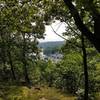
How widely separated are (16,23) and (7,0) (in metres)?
1.56

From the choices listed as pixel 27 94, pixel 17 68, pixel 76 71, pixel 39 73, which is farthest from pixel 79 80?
pixel 39 73

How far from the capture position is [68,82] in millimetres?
49812

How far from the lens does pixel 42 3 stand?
10781 millimetres

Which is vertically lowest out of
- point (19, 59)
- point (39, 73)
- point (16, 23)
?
point (39, 73)

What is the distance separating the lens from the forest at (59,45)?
8.54m

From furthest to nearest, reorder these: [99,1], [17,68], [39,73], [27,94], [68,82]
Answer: [39,73]
[17,68]
[68,82]
[27,94]
[99,1]

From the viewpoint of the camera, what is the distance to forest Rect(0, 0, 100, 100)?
854 centimetres

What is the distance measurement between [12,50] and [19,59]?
216cm

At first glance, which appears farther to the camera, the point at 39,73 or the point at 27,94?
the point at 39,73

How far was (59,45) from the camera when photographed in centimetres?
5056

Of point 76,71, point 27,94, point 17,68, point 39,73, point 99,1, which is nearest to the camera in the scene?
point 99,1

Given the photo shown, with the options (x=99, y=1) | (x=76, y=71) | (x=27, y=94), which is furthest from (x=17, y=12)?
(x=76, y=71)

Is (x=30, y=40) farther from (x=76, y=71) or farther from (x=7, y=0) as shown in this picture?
(x=7, y=0)

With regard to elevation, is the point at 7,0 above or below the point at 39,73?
above
